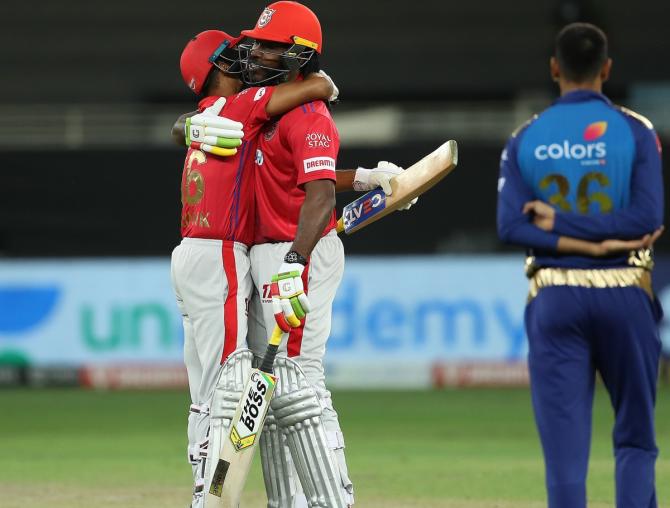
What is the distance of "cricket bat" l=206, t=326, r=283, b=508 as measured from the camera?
542 centimetres

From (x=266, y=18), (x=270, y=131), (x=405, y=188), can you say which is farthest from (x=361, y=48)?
(x=270, y=131)

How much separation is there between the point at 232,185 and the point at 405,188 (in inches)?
31.8

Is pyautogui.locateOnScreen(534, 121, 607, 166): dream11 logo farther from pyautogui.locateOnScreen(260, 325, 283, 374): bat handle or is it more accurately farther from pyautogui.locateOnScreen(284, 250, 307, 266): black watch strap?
pyautogui.locateOnScreen(260, 325, 283, 374): bat handle

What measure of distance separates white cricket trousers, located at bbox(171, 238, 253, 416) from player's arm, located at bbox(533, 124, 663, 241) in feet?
5.42

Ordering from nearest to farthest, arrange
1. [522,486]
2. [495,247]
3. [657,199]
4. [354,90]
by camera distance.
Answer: [657,199]
[522,486]
[495,247]
[354,90]

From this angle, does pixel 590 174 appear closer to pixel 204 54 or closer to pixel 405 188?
pixel 405 188

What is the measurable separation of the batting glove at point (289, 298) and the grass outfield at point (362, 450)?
218 centimetres

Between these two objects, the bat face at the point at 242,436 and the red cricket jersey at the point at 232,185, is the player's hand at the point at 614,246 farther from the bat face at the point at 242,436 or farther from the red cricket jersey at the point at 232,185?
the red cricket jersey at the point at 232,185

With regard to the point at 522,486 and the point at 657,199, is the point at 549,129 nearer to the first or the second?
the point at 657,199

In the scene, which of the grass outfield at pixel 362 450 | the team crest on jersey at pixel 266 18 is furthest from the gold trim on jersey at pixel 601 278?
the grass outfield at pixel 362 450

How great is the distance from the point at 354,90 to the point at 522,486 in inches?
564

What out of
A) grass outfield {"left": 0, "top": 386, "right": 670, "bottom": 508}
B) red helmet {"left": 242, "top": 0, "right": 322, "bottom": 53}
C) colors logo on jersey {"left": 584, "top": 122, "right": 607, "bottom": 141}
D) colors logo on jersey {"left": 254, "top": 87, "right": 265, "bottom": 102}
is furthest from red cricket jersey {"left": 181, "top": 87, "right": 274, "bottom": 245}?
grass outfield {"left": 0, "top": 386, "right": 670, "bottom": 508}

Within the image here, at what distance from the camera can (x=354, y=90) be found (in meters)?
21.8

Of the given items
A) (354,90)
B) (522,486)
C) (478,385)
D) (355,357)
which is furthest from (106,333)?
(522,486)
